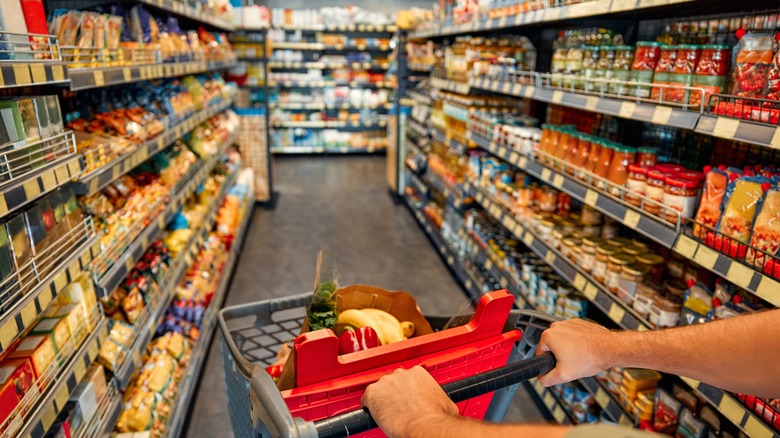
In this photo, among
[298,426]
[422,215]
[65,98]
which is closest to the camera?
[298,426]

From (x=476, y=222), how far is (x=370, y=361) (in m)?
2.90

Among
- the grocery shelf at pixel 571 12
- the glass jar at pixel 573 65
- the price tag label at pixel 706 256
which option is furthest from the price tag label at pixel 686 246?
the glass jar at pixel 573 65

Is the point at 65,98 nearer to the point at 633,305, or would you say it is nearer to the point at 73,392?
the point at 73,392

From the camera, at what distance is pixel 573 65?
2.66m

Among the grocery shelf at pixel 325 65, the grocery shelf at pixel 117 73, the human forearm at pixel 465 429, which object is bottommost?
the human forearm at pixel 465 429

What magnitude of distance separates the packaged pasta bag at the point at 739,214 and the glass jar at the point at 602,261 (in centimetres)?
61

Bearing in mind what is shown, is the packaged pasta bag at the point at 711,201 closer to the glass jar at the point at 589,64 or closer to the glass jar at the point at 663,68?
the glass jar at the point at 663,68

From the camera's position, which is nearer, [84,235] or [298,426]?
[298,426]

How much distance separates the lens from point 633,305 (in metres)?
2.10

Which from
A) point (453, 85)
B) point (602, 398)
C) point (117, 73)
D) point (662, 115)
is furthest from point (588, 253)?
point (453, 85)

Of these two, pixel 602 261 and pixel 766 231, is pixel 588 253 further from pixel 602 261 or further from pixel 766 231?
pixel 766 231

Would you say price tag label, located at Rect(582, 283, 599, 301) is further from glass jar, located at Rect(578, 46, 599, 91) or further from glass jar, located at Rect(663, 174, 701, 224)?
glass jar, located at Rect(578, 46, 599, 91)

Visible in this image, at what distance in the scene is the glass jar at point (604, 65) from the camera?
7.75 ft

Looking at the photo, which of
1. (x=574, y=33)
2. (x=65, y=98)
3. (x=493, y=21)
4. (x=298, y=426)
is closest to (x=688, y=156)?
(x=574, y=33)
